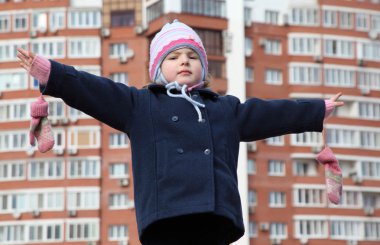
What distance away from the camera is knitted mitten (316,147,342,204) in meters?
7.17

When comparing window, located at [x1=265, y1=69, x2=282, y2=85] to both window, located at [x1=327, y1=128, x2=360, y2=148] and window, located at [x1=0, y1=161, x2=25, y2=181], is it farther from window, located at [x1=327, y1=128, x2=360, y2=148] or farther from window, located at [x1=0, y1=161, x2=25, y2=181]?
window, located at [x1=0, y1=161, x2=25, y2=181]

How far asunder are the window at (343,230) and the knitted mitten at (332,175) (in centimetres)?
6033

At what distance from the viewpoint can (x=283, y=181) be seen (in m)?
66.6

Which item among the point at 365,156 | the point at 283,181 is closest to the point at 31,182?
the point at 283,181

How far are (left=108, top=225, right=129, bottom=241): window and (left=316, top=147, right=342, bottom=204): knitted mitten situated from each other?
2257 inches

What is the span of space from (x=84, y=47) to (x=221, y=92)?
970cm

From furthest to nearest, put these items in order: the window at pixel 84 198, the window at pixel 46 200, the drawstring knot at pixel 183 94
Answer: the window at pixel 46 200
the window at pixel 84 198
the drawstring knot at pixel 183 94

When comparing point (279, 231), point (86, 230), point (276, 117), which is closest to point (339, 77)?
point (279, 231)

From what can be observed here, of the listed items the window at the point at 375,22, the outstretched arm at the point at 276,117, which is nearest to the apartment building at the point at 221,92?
the window at the point at 375,22

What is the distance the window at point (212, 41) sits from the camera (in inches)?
2586

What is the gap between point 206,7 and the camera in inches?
2606

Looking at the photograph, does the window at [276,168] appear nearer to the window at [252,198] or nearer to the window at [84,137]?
the window at [252,198]

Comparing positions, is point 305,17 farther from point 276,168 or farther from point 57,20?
point 57,20

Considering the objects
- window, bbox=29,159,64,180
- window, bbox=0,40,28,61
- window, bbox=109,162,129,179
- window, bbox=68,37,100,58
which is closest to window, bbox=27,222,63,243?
window, bbox=29,159,64,180
